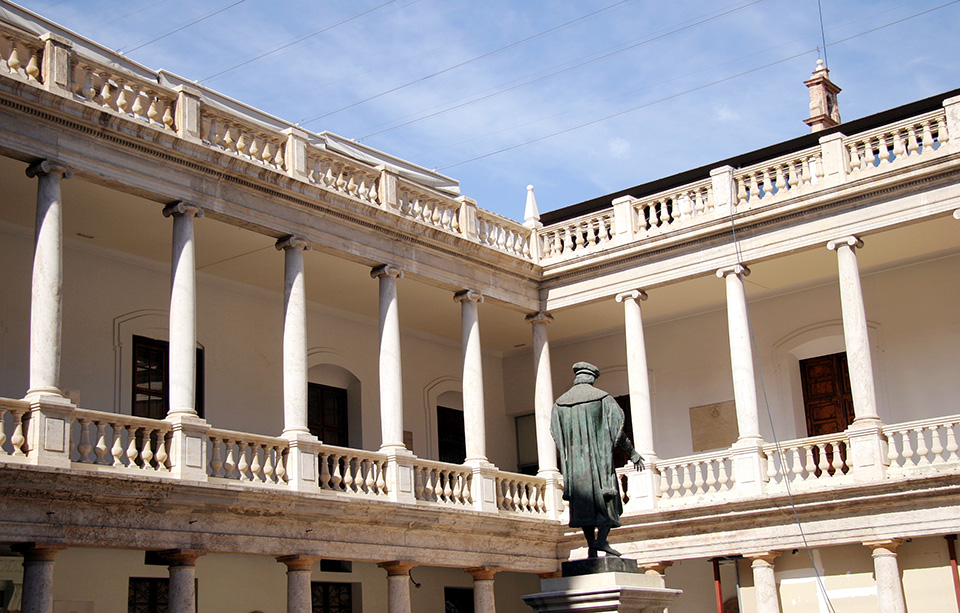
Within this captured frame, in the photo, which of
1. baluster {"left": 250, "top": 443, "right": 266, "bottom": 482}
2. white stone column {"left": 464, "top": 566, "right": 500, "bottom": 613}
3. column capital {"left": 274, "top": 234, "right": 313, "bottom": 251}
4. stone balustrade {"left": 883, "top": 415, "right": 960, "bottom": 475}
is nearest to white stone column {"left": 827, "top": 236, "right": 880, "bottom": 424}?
stone balustrade {"left": 883, "top": 415, "right": 960, "bottom": 475}

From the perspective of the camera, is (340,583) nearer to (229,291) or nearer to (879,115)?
(229,291)

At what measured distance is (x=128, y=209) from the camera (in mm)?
15984

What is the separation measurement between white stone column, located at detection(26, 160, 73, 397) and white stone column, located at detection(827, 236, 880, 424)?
1045 centimetres

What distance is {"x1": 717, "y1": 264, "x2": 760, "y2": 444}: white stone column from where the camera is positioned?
58.0 ft

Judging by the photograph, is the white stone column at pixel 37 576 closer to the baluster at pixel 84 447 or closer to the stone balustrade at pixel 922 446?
the baluster at pixel 84 447

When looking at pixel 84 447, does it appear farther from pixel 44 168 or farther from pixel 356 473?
pixel 356 473

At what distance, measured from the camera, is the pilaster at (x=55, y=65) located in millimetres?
13328

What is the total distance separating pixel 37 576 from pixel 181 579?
5.98 feet

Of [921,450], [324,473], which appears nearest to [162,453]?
[324,473]

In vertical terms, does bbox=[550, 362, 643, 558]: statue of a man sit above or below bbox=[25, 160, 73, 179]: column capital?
below

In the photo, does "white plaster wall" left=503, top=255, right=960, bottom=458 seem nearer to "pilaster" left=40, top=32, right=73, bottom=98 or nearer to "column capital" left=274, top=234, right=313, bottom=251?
"column capital" left=274, top=234, right=313, bottom=251

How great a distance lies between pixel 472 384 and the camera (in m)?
18.5

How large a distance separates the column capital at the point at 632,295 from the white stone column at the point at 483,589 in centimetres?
481

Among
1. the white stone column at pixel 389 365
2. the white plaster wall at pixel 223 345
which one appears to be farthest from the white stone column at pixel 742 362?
the white plaster wall at pixel 223 345
